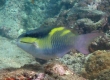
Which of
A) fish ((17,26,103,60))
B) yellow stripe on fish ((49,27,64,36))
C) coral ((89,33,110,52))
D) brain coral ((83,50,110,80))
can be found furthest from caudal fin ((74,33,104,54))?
coral ((89,33,110,52))

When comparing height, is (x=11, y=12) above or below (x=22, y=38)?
below

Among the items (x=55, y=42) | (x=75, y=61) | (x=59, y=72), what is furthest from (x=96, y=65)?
(x=55, y=42)

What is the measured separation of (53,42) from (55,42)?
0.11 feet

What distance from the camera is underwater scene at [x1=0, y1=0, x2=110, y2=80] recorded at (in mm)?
2633

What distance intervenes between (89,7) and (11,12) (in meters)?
5.34

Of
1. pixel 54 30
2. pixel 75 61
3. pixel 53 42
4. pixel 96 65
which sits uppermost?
pixel 54 30

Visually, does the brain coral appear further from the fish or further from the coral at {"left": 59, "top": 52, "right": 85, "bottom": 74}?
the fish

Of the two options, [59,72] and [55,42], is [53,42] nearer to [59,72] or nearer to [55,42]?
[55,42]

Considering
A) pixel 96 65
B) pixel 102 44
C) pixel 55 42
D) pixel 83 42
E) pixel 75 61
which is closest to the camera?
pixel 83 42

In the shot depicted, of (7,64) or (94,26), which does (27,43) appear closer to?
(7,64)

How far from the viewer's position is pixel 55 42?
2.71 metres

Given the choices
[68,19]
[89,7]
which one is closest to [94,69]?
[68,19]

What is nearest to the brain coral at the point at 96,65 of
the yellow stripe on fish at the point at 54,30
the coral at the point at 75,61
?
the coral at the point at 75,61

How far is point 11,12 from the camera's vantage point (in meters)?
12.0
